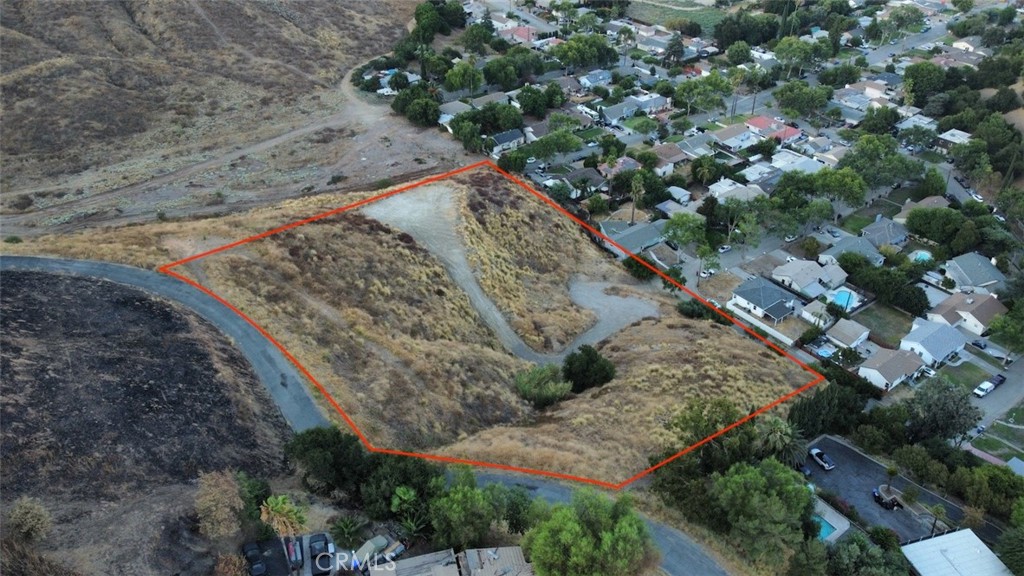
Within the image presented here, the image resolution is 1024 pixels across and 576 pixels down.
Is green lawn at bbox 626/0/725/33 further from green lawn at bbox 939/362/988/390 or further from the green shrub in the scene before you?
the green shrub

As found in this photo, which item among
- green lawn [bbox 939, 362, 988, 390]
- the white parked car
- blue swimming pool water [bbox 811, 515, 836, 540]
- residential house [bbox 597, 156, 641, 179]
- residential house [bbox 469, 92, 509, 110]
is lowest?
green lawn [bbox 939, 362, 988, 390]

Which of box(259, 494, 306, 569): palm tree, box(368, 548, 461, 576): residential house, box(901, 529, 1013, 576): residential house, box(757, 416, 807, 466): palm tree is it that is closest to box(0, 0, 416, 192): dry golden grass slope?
box(259, 494, 306, 569): palm tree

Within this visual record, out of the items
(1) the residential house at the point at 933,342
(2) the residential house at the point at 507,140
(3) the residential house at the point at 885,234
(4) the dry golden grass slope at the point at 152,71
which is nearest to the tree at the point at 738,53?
(2) the residential house at the point at 507,140

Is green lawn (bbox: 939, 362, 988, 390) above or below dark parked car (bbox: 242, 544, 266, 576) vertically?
below

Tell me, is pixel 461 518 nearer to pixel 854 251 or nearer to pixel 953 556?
pixel 953 556

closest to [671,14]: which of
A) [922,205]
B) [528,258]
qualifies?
[922,205]

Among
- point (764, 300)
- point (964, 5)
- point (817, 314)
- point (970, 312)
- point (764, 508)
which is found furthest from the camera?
point (964, 5)
